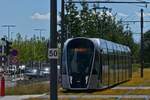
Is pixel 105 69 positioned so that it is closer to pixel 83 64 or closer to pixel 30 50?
pixel 83 64

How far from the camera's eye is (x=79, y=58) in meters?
37.3

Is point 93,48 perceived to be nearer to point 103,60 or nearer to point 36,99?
point 103,60

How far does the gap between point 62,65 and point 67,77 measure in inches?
37.5

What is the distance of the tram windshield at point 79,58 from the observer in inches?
1464

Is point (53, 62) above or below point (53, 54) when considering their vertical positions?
below

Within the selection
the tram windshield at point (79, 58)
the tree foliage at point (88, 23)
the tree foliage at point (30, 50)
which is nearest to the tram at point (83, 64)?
the tram windshield at point (79, 58)

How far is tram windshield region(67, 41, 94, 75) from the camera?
3719 centimetres

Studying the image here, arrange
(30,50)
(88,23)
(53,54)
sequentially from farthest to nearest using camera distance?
(30,50) < (88,23) < (53,54)

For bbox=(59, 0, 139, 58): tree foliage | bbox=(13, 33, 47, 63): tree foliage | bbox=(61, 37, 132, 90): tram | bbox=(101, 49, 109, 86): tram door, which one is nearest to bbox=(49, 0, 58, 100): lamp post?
bbox=(61, 37, 132, 90): tram

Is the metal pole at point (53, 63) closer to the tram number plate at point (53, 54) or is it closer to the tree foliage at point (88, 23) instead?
the tram number plate at point (53, 54)

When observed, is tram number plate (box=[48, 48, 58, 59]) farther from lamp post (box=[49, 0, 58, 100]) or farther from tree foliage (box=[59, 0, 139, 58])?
tree foliage (box=[59, 0, 139, 58])

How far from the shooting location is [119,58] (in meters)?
48.7

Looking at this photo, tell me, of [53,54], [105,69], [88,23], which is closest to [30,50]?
[88,23]

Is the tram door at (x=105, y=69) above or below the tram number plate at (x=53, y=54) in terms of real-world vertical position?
below
